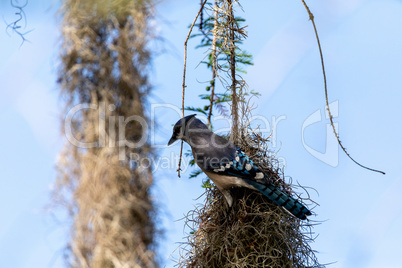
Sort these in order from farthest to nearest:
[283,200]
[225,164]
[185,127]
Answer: [185,127] < [225,164] < [283,200]

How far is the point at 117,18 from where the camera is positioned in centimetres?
338

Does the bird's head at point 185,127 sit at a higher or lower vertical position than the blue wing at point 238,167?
higher

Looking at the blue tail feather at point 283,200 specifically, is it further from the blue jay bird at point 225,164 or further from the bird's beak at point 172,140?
the bird's beak at point 172,140

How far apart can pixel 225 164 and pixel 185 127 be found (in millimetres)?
364

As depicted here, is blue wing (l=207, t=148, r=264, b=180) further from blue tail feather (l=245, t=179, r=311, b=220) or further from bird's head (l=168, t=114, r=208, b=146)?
bird's head (l=168, t=114, r=208, b=146)

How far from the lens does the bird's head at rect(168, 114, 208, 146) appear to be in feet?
10.3

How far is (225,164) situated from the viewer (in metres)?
2.96

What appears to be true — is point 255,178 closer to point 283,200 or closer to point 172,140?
point 283,200

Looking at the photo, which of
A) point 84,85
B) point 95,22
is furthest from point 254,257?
Result: point 95,22

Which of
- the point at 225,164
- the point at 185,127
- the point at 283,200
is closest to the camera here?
the point at 283,200

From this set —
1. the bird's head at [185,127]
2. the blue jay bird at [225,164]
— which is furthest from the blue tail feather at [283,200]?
the bird's head at [185,127]

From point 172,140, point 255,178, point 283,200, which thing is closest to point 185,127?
point 172,140

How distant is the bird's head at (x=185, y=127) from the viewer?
3143 millimetres

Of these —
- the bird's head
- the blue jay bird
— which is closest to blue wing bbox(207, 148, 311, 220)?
the blue jay bird
